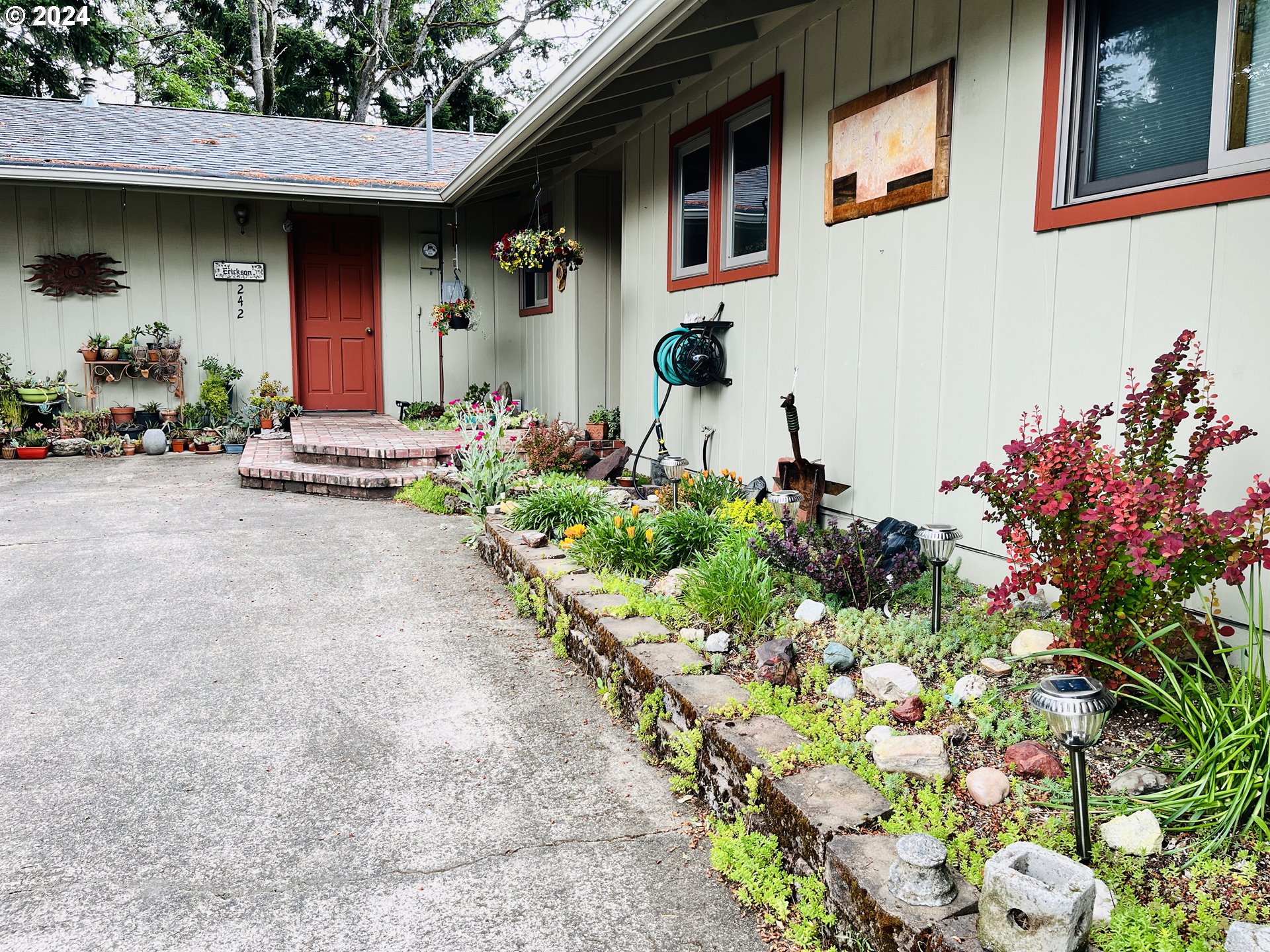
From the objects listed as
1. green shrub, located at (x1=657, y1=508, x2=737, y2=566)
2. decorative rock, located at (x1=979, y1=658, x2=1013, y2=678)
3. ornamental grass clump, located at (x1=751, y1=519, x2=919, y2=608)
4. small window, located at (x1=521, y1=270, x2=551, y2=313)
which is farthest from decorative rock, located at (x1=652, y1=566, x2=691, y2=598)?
small window, located at (x1=521, y1=270, x2=551, y2=313)

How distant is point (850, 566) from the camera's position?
3082 millimetres

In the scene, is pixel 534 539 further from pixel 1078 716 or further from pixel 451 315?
pixel 451 315

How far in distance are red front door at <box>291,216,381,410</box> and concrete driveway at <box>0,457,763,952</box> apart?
5.52m

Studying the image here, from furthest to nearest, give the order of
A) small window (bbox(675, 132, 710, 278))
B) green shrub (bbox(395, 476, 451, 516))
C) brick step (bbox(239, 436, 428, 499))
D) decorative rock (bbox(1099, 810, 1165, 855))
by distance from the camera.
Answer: brick step (bbox(239, 436, 428, 499)), green shrub (bbox(395, 476, 451, 516)), small window (bbox(675, 132, 710, 278)), decorative rock (bbox(1099, 810, 1165, 855))

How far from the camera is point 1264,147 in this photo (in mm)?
2426

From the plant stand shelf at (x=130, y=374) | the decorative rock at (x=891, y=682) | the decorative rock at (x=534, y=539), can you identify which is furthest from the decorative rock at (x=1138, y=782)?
the plant stand shelf at (x=130, y=374)

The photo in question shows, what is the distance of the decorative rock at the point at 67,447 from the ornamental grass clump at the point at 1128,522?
28.4ft

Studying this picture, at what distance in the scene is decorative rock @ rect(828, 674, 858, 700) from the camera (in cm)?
244

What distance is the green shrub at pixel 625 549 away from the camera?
380 cm

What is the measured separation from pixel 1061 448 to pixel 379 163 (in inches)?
373

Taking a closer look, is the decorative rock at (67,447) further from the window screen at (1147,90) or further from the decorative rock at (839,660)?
the window screen at (1147,90)

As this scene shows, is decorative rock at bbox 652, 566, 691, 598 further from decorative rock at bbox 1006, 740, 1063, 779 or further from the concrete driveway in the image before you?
decorative rock at bbox 1006, 740, 1063, 779

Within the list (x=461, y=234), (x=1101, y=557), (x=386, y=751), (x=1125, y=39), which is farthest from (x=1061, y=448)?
(x=461, y=234)

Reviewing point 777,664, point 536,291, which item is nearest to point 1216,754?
point 777,664
